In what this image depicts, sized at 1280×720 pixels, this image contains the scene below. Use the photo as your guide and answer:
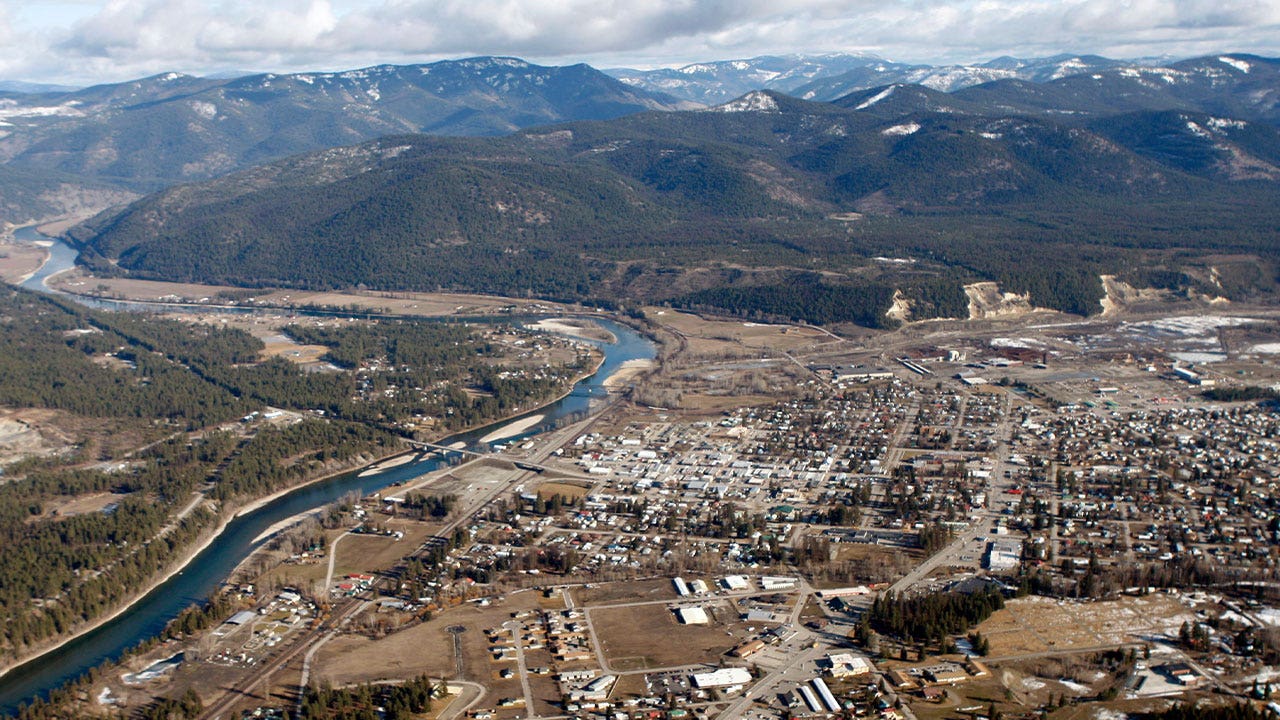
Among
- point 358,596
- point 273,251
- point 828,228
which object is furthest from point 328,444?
point 828,228

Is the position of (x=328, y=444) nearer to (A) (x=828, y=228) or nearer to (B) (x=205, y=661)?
(B) (x=205, y=661)

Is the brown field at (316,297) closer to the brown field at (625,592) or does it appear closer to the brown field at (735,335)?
the brown field at (735,335)

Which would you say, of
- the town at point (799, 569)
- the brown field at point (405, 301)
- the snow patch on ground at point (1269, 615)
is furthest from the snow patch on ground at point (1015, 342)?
the snow patch on ground at point (1269, 615)

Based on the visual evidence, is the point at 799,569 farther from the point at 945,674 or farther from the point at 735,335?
the point at 735,335

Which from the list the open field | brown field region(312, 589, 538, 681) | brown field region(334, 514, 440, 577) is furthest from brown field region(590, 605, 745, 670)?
the open field

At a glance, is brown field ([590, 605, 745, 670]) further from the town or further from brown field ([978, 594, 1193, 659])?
brown field ([978, 594, 1193, 659])

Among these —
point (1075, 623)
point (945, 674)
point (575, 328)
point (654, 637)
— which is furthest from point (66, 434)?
point (1075, 623)
